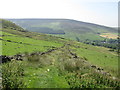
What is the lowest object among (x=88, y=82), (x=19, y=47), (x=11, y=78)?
(x=88, y=82)

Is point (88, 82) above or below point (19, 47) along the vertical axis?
below

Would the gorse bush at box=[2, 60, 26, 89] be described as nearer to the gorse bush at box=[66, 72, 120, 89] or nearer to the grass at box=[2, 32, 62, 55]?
the gorse bush at box=[66, 72, 120, 89]

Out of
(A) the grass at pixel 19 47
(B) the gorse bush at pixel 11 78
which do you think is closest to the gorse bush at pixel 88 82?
(B) the gorse bush at pixel 11 78

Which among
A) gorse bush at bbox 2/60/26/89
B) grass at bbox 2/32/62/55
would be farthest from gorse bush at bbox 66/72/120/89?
grass at bbox 2/32/62/55

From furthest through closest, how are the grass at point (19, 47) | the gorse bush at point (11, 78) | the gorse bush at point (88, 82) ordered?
the grass at point (19, 47), the gorse bush at point (88, 82), the gorse bush at point (11, 78)

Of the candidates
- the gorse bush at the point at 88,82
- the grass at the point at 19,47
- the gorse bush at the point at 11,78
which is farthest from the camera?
the grass at the point at 19,47

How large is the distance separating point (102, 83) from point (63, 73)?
5.49 meters

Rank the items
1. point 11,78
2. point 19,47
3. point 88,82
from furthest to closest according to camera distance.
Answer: point 19,47, point 88,82, point 11,78

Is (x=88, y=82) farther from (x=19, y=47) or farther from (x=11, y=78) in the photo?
(x=19, y=47)

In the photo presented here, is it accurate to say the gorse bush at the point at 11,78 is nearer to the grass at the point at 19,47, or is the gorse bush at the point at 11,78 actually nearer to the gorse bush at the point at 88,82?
the gorse bush at the point at 88,82

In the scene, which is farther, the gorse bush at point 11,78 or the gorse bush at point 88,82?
the gorse bush at point 88,82

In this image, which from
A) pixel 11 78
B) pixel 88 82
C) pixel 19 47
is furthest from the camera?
pixel 19 47

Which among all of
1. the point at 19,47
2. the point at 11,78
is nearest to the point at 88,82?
the point at 11,78

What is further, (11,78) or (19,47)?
(19,47)
